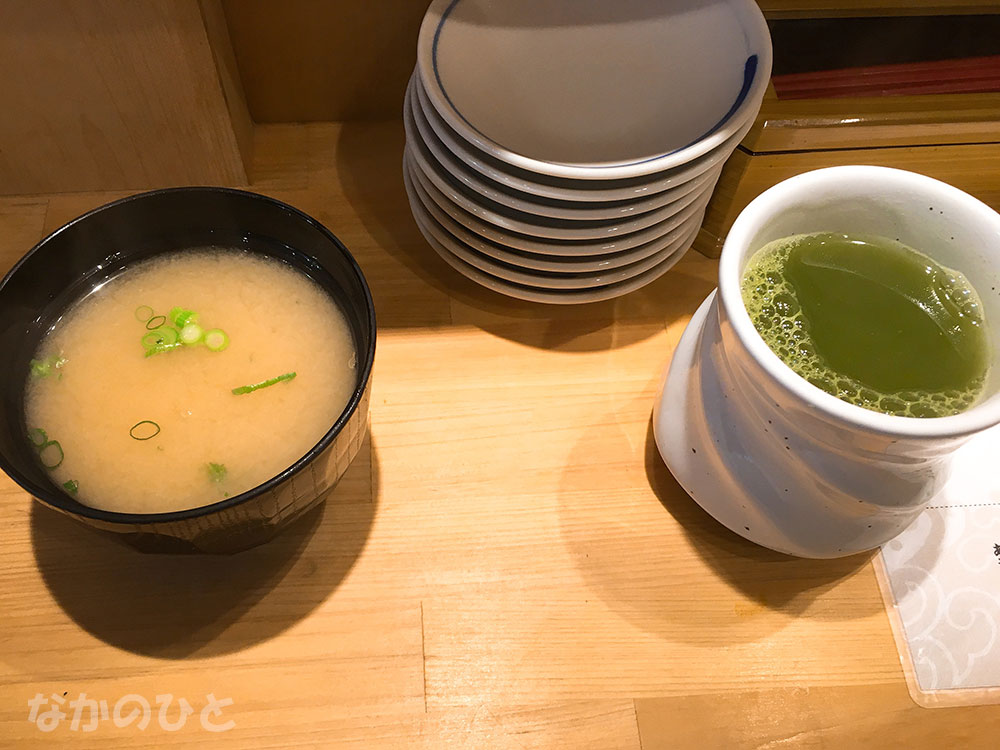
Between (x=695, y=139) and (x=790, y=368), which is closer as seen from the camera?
(x=790, y=368)

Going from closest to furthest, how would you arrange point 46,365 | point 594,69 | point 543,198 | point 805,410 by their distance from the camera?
point 805,410 → point 46,365 → point 543,198 → point 594,69

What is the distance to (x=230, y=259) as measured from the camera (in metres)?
0.75

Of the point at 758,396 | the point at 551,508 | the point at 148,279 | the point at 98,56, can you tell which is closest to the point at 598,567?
the point at 551,508

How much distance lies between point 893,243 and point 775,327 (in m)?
0.14

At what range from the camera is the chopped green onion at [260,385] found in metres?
0.68

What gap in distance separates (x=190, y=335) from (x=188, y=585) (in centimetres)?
21

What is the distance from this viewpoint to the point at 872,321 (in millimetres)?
682

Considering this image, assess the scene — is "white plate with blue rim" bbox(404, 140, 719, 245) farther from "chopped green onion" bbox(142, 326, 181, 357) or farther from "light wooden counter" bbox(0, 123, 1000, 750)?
"chopped green onion" bbox(142, 326, 181, 357)

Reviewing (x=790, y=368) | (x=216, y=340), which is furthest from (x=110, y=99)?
(x=790, y=368)

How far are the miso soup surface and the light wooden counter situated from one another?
120mm

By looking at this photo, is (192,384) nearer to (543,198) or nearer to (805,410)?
(543,198)

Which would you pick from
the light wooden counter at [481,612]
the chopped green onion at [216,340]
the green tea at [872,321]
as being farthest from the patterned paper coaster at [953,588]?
the chopped green onion at [216,340]

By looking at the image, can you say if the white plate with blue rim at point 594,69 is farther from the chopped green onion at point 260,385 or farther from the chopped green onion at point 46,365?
the chopped green onion at point 46,365
